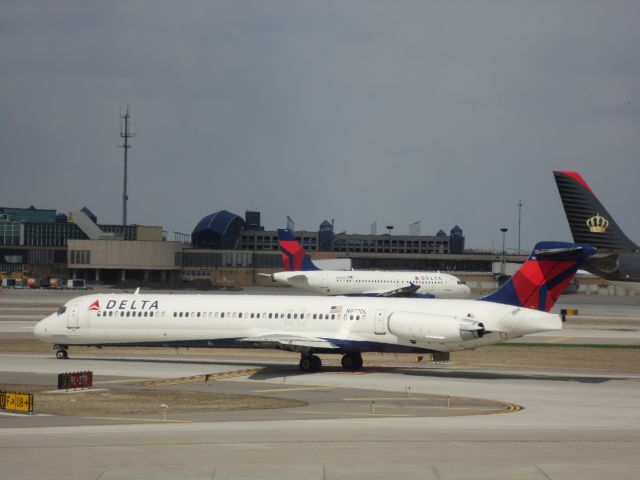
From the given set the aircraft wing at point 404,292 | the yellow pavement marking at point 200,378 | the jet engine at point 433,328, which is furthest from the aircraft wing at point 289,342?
the aircraft wing at point 404,292

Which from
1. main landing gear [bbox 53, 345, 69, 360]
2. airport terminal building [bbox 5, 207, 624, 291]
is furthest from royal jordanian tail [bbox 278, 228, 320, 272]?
main landing gear [bbox 53, 345, 69, 360]

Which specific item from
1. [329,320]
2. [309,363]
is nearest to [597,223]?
[329,320]

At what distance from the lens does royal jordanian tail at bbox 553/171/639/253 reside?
59094 millimetres

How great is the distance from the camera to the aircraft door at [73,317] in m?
48.5

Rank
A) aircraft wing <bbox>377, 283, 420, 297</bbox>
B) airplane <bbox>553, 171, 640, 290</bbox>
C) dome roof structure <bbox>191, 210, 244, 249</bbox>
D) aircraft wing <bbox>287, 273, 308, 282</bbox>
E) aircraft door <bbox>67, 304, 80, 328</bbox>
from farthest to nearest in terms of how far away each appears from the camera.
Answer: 1. dome roof structure <bbox>191, 210, 244, 249</bbox>
2. aircraft wing <bbox>287, 273, 308, 282</bbox>
3. aircraft wing <bbox>377, 283, 420, 297</bbox>
4. airplane <bbox>553, 171, 640, 290</bbox>
5. aircraft door <bbox>67, 304, 80, 328</bbox>

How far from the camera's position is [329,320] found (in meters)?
45.2

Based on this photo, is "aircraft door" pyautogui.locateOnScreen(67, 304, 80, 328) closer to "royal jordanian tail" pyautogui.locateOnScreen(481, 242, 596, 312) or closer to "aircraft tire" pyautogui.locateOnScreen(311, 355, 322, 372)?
"aircraft tire" pyautogui.locateOnScreen(311, 355, 322, 372)

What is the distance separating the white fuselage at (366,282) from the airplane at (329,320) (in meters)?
53.9

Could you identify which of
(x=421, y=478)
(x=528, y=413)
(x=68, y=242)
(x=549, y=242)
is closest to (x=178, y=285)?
(x=68, y=242)

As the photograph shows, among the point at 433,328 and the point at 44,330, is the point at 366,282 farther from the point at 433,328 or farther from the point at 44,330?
the point at 433,328

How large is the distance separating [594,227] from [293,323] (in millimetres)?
22114

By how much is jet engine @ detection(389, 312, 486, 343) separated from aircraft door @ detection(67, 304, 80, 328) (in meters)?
15.3

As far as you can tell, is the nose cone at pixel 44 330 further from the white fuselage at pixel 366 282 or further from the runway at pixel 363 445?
the white fuselage at pixel 366 282

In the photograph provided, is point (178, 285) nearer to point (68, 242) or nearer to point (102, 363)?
point (68, 242)
